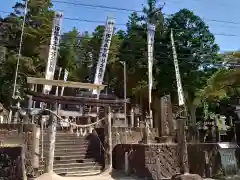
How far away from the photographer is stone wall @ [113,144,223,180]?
12.5 m

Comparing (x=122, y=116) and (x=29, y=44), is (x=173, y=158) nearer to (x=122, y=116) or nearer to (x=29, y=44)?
(x=122, y=116)

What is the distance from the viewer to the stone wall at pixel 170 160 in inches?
490

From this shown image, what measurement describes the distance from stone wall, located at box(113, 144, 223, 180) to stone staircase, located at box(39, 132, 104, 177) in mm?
2536

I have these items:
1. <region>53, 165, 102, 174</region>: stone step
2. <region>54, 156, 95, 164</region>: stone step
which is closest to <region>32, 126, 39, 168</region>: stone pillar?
<region>53, 165, 102, 174</region>: stone step

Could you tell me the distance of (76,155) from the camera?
50.2 feet

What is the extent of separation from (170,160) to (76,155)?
5188 millimetres

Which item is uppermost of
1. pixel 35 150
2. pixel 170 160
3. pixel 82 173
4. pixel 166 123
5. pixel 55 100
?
pixel 55 100

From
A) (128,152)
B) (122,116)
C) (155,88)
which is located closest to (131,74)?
(155,88)

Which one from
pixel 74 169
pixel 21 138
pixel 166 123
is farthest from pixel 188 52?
pixel 21 138

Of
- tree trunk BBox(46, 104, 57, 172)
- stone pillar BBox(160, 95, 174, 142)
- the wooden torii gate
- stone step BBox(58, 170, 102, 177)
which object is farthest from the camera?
stone pillar BBox(160, 95, 174, 142)

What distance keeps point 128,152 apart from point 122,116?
1400 centimetres

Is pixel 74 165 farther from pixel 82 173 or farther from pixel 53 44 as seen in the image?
pixel 53 44

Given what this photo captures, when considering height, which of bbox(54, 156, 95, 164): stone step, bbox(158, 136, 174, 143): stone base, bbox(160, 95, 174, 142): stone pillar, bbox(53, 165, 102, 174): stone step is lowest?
bbox(53, 165, 102, 174): stone step

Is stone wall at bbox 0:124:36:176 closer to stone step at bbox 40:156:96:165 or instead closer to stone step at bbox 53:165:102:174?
stone step at bbox 53:165:102:174
